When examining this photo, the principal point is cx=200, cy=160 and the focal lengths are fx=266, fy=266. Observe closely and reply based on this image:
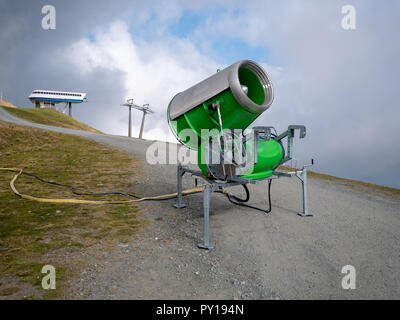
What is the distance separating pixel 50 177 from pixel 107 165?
2.21 meters

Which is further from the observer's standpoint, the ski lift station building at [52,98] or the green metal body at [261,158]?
the ski lift station building at [52,98]

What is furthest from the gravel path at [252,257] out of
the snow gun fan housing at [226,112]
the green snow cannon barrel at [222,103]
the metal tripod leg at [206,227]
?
the green snow cannon barrel at [222,103]

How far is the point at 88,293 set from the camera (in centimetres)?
288

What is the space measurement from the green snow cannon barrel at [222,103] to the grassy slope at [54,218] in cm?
204

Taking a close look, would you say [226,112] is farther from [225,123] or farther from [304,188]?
[304,188]

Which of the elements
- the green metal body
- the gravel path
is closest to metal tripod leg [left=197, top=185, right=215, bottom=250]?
the gravel path

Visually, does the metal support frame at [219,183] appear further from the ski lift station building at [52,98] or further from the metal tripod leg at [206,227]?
the ski lift station building at [52,98]

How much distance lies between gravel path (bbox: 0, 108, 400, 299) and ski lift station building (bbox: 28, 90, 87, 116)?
51.8m

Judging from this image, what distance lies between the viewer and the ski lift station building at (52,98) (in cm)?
4953

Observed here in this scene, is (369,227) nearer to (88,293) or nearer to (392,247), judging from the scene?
(392,247)

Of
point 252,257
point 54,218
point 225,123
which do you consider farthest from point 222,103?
point 54,218

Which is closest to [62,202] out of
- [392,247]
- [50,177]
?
[50,177]

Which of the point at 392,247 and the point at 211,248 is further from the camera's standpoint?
the point at 392,247

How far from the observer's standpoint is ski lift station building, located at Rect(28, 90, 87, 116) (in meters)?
49.5
